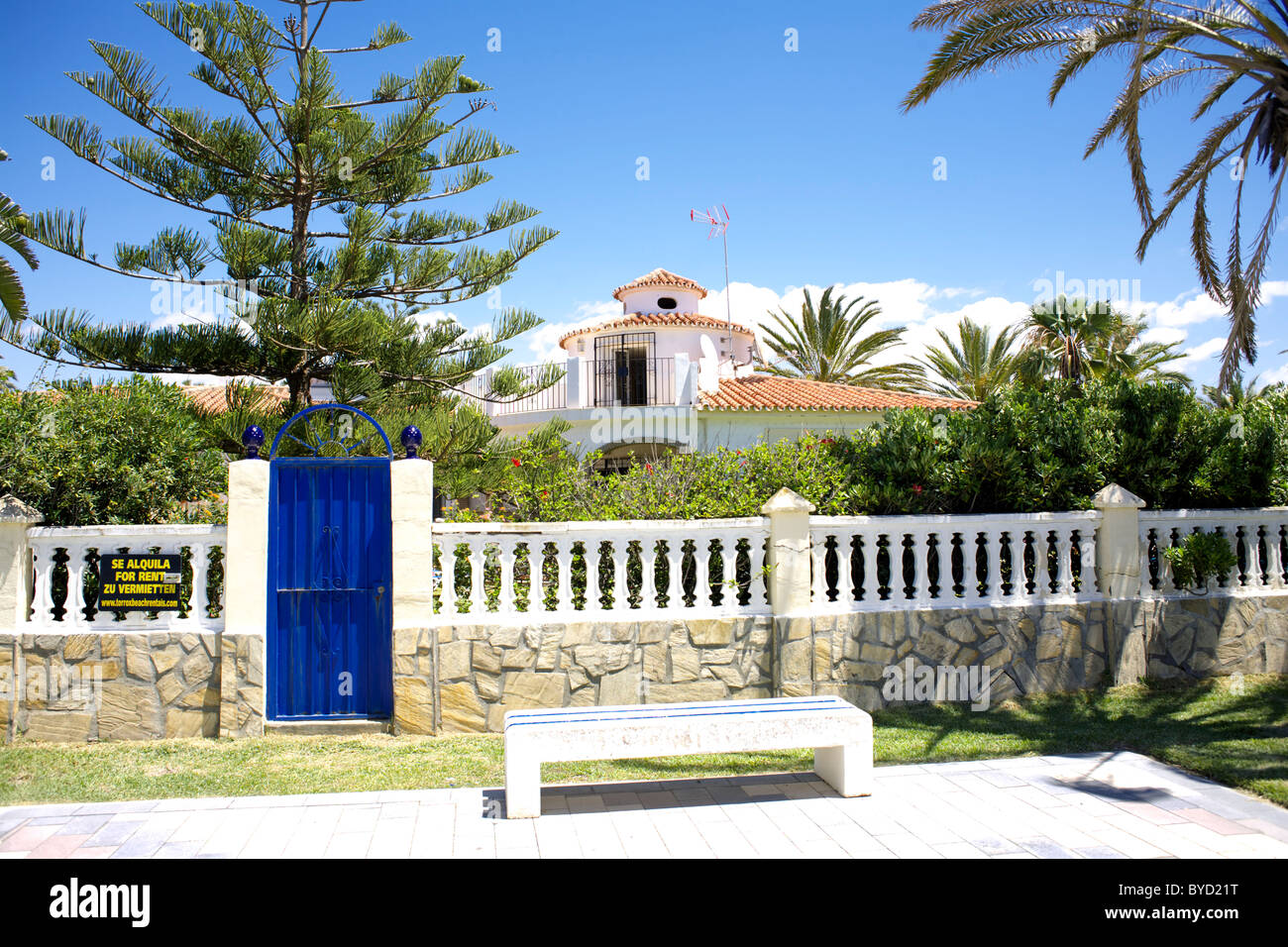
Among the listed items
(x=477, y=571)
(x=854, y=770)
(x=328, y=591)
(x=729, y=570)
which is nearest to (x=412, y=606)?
(x=477, y=571)

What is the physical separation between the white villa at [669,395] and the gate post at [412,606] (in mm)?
11145

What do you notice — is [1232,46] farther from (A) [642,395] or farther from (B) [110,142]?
(A) [642,395]

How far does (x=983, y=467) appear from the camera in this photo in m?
7.92

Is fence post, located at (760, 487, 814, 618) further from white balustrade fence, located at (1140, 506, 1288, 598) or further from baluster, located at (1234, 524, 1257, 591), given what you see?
baluster, located at (1234, 524, 1257, 591)

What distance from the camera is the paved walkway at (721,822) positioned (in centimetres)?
440

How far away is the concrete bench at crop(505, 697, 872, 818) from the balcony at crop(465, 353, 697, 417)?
15071 millimetres

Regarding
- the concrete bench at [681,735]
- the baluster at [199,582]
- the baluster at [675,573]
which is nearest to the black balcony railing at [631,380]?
the baluster at [675,573]

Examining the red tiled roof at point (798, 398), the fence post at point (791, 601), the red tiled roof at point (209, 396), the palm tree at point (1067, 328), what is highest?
the palm tree at point (1067, 328)

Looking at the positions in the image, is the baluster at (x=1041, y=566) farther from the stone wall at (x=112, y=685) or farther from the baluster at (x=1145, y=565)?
the stone wall at (x=112, y=685)

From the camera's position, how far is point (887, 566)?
793cm

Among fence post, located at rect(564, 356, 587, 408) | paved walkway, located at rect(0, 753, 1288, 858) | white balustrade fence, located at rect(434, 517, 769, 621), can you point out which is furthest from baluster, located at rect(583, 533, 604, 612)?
fence post, located at rect(564, 356, 587, 408)

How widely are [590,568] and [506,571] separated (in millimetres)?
642

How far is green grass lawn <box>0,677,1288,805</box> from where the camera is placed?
5.54 meters

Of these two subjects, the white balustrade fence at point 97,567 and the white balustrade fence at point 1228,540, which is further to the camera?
the white balustrade fence at point 1228,540
